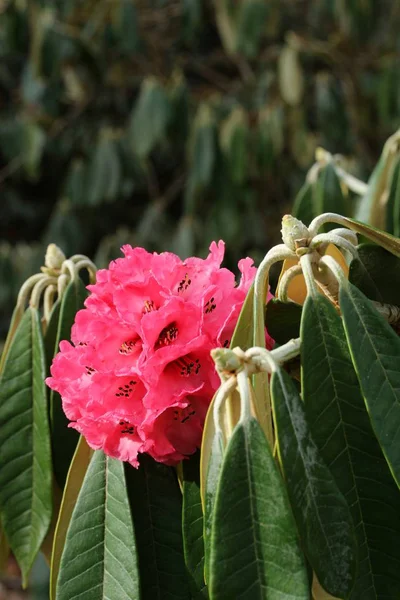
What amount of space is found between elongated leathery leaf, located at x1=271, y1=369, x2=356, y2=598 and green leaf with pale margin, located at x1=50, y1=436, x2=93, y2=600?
206 millimetres

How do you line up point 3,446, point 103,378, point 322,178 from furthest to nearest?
1. point 322,178
2. point 3,446
3. point 103,378

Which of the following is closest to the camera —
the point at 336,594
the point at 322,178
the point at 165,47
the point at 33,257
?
the point at 336,594

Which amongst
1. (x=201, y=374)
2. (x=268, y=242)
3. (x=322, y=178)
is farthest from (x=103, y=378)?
(x=268, y=242)

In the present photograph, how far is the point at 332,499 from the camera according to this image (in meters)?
0.42

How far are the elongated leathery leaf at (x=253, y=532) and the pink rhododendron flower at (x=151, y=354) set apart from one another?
0.09m

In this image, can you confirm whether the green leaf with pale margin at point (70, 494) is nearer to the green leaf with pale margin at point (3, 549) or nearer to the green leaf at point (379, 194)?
the green leaf with pale margin at point (3, 549)

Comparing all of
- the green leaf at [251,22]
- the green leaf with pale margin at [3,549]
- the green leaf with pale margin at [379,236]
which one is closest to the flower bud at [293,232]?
the green leaf with pale margin at [379,236]

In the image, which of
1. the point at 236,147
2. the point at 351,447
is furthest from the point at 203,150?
the point at 351,447

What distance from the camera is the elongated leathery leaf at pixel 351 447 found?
17.6 inches

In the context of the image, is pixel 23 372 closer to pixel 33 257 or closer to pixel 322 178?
pixel 322 178

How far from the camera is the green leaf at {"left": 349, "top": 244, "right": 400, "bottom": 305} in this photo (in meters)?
0.53

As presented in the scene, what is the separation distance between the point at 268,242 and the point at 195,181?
49cm

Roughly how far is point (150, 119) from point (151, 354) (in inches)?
94.4

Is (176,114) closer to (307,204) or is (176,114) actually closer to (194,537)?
(307,204)
